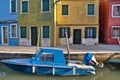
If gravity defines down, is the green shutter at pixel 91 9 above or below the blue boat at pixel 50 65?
above

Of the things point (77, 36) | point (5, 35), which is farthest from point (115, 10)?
point (5, 35)

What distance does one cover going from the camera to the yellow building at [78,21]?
1257 inches

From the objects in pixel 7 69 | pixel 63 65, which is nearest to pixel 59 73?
pixel 63 65

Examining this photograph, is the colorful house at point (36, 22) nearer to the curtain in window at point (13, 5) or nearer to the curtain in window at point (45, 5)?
the curtain in window at point (45, 5)

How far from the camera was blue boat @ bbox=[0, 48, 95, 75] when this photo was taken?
17.8 metres

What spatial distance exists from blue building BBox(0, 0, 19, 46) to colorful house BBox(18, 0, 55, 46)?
0.78 meters

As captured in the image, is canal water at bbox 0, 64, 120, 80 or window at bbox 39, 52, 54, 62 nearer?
canal water at bbox 0, 64, 120, 80

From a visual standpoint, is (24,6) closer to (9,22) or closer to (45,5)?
(45,5)

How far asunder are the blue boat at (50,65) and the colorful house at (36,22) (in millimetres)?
12207

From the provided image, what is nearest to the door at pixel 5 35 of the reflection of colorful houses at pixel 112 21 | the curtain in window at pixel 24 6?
the curtain in window at pixel 24 6

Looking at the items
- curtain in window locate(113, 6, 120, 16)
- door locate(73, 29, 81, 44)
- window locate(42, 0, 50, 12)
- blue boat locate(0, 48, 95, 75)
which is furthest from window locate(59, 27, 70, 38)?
blue boat locate(0, 48, 95, 75)

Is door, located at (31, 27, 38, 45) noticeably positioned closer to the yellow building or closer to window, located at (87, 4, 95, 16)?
the yellow building

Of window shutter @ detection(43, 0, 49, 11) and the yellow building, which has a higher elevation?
window shutter @ detection(43, 0, 49, 11)

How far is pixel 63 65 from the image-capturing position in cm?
1794
